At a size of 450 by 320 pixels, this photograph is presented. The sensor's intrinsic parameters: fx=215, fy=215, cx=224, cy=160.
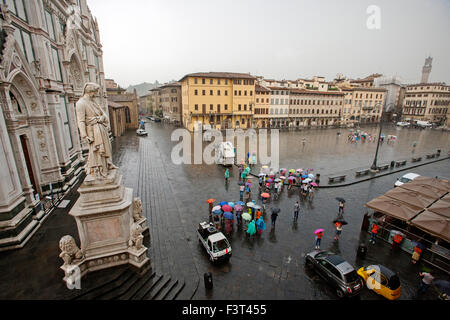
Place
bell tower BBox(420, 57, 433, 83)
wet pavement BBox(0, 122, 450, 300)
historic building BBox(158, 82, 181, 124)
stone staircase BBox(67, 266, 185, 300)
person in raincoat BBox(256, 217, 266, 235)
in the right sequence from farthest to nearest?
bell tower BBox(420, 57, 433, 83) → historic building BBox(158, 82, 181, 124) → person in raincoat BBox(256, 217, 266, 235) → wet pavement BBox(0, 122, 450, 300) → stone staircase BBox(67, 266, 185, 300)

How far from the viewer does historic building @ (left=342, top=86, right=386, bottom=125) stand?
62.8m

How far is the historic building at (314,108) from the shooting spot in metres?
55.9

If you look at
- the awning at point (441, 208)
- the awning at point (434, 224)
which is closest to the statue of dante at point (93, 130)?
the awning at point (434, 224)

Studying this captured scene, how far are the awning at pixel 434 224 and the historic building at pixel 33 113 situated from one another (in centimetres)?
1625

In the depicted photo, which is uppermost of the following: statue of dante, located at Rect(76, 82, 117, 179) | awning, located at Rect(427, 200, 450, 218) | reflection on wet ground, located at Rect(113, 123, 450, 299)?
statue of dante, located at Rect(76, 82, 117, 179)

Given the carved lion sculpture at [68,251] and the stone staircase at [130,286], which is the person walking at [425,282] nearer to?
the stone staircase at [130,286]

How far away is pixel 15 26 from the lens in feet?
32.1

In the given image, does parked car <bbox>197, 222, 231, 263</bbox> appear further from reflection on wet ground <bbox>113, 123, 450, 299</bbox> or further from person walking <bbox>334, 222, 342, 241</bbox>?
person walking <bbox>334, 222, 342, 241</bbox>

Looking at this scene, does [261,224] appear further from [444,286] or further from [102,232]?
[102,232]

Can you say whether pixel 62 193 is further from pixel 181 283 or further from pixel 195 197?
pixel 181 283

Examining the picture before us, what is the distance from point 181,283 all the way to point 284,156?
21580mm

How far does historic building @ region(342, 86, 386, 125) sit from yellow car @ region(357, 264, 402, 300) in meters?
65.1

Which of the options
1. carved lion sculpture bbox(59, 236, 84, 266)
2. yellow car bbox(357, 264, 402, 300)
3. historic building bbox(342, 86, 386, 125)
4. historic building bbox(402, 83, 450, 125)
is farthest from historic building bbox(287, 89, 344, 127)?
carved lion sculpture bbox(59, 236, 84, 266)
